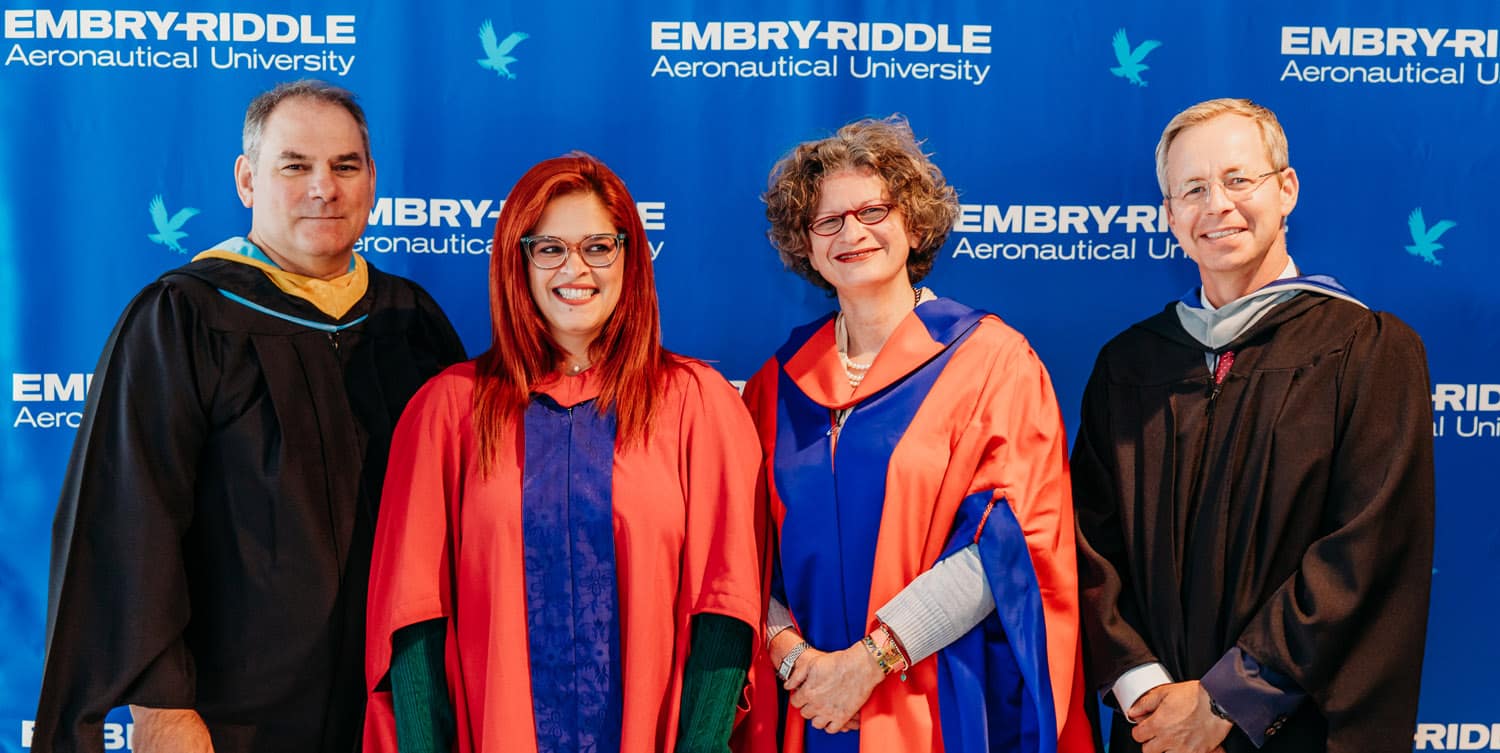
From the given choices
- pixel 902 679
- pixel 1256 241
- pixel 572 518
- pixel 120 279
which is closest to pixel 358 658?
pixel 572 518

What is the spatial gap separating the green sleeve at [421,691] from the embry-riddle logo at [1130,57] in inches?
89.9

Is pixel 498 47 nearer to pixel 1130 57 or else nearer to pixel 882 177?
pixel 882 177

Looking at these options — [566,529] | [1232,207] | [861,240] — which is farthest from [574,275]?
[1232,207]

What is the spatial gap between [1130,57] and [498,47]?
1.70m

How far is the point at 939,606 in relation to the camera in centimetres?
238

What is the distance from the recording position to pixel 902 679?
2430 millimetres

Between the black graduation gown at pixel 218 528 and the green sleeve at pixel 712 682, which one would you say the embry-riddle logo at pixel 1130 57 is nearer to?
the green sleeve at pixel 712 682

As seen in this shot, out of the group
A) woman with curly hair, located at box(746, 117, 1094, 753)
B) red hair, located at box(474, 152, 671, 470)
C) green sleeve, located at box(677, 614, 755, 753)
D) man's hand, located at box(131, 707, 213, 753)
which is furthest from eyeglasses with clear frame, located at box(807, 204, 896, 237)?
man's hand, located at box(131, 707, 213, 753)

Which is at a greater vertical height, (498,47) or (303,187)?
(498,47)

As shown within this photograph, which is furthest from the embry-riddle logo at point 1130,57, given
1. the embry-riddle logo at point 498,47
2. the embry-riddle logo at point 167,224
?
the embry-riddle logo at point 167,224

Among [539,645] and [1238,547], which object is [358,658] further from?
[1238,547]

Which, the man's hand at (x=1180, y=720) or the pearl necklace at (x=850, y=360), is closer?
the man's hand at (x=1180, y=720)

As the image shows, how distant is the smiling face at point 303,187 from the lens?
2672 mm

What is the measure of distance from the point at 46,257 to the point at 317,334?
48.8 inches
